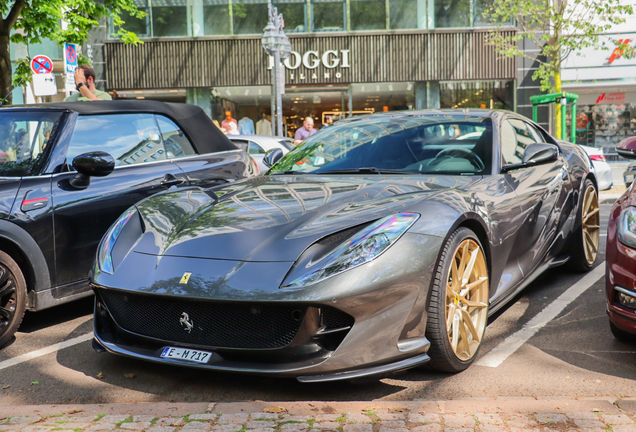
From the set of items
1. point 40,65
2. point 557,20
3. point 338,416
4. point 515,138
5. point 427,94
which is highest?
point 557,20

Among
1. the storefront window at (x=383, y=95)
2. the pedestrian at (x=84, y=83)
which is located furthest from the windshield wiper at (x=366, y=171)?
the storefront window at (x=383, y=95)

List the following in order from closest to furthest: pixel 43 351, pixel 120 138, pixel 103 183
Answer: pixel 43 351 < pixel 103 183 < pixel 120 138

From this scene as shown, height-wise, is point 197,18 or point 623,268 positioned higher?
point 197,18

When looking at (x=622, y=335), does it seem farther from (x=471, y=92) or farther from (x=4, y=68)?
(x=471, y=92)

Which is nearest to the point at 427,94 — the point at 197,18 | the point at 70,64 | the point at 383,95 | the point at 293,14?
the point at 383,95

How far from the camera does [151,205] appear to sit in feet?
11.8

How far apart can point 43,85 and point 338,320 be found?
27.8 feet

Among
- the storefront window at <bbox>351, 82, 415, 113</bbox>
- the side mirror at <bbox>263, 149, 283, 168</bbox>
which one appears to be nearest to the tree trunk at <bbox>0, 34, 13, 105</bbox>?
the side mirror at <bbox>263, 149, 283, 168</bbox>

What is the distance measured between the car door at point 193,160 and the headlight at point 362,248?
2.31 m

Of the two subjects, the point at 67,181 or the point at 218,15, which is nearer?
the point at 67,181

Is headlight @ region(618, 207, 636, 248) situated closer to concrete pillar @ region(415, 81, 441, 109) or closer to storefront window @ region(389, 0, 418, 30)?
concrete pillar @ region(415, 81, 441, 109)

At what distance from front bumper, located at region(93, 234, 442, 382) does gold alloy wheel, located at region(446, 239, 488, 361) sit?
0.28 metres

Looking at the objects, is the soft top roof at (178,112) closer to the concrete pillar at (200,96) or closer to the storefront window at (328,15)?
the storefront window at (328,15)

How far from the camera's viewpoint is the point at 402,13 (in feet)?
65.4
